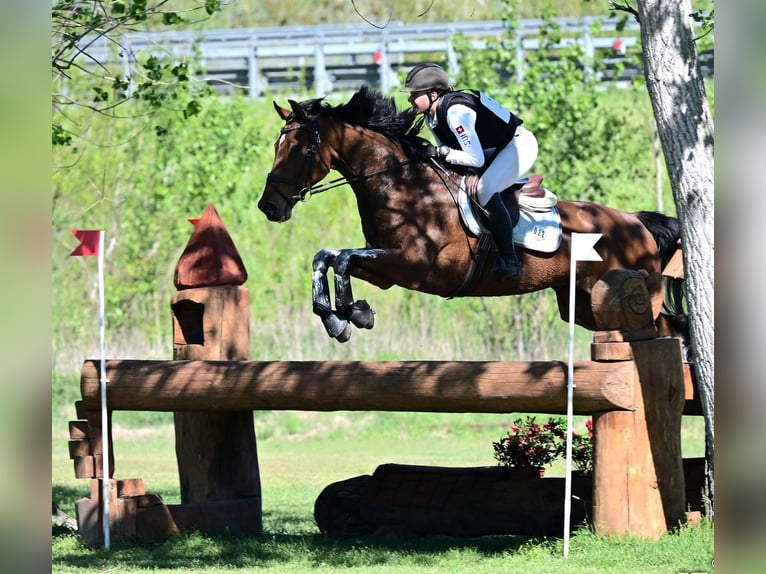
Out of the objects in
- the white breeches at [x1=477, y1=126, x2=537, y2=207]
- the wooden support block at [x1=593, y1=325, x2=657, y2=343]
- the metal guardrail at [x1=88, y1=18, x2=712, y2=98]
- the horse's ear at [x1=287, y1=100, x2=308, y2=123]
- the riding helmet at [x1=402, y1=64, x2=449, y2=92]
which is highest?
the metal guardrail at [x1=88, y1=18, x2=712, y2=98]

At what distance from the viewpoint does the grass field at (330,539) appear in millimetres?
5824

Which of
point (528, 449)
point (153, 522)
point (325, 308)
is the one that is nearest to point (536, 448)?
point (528, 449)

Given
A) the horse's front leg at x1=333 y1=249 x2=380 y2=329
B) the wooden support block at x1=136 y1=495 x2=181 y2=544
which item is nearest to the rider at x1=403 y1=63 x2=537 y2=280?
the horse's front leg at x1=333 y1=249 x2=380 y2=329

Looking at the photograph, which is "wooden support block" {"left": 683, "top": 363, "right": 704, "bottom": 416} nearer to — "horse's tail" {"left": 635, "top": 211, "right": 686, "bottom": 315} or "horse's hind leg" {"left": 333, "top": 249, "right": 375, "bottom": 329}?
"horse's tail" {"left": 635, "top": 211, "right": 686, "bottom": 315}

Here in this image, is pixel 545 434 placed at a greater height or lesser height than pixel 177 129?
lesser

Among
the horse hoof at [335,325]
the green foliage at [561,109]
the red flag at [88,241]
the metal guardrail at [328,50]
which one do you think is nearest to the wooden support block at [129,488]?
the red flag at [88,241]

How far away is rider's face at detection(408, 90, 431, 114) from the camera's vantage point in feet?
22.6

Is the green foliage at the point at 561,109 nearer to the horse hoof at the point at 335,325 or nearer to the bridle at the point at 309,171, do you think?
the bridle at the point at 309,171

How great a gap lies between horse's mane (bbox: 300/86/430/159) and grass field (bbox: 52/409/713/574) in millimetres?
2411

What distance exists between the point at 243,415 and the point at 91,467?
1011 millimetres
